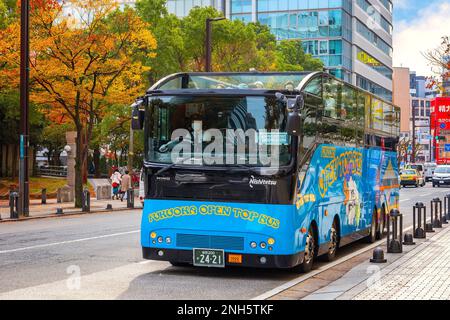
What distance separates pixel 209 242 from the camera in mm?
11969

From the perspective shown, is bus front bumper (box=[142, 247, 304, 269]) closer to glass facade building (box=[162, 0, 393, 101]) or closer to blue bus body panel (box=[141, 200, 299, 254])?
blue bus body panel (box=[141, 200, 299, 254])

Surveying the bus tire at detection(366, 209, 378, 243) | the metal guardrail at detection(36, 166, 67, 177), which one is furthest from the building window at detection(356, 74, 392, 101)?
the bus tire at detection(366, 209, 378, 243)

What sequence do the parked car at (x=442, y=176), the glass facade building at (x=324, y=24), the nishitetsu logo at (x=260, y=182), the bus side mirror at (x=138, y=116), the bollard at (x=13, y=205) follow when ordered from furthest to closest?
the glass facade building at (x=324, y=24)
the parked car at (x=442, y=176)
the bollard at (x=13, y=205)
the bus side mirror at (x=138, y=116)
the nishitetsu logo at (x=260, y=182)

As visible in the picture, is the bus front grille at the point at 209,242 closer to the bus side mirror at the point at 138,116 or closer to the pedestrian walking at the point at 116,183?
the bus side mirror at the point at 138,116

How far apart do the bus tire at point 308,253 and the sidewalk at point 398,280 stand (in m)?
0.68

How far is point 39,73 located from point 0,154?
31.9m

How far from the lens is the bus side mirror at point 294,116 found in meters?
11.3

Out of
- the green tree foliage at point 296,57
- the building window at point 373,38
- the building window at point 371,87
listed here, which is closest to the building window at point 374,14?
the building window at point 373,38

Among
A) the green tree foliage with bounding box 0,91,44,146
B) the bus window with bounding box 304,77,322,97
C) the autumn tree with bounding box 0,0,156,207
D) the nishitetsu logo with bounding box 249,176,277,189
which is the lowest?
the nishitetsu logo with bounding box 249,176,277,189

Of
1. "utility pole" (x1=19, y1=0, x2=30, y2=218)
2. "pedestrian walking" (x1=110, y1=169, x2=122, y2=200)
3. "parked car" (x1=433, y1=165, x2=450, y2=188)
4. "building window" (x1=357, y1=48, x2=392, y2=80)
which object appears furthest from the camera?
"building window" (x1=357, y1=48, x2=392, y2=80)

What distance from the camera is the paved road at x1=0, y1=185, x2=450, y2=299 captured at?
34.9 ft

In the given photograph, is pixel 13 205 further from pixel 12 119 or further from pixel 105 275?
pixel 12 119

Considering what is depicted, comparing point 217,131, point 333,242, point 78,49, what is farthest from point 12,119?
point 217,131

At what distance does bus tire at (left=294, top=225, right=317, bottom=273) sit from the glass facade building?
76294 millimetres
